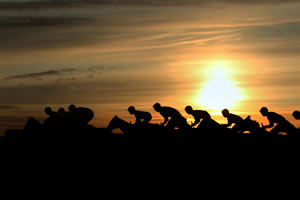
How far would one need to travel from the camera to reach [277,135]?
133ft

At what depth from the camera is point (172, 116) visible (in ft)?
131

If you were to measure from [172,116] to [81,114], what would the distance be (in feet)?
18.8

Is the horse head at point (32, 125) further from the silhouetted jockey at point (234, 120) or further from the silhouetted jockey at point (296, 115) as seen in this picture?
the silhouetted jockey at point (296, 115)

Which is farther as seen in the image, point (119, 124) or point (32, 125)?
point (32, 125)

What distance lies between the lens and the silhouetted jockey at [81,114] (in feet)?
135

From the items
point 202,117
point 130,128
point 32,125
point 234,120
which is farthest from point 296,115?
point 32,125

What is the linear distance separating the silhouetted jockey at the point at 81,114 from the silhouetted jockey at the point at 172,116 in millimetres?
4494

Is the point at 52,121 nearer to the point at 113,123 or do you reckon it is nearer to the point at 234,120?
the point at 113,123

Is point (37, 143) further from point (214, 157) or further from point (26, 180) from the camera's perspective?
point (214, 157)

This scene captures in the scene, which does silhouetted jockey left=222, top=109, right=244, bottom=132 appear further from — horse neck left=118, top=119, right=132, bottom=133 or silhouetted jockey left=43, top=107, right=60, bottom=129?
silhouetted jockey left=43, top=107, right=60, bottom=129

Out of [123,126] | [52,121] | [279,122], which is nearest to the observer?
[279,122]

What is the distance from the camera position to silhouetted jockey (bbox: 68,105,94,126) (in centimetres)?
4122

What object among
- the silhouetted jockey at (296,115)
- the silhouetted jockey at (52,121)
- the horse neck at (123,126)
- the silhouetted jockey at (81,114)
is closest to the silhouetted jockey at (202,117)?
the horse neck at (123,126)

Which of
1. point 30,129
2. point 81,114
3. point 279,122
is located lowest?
point 30,129
